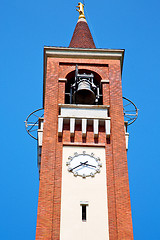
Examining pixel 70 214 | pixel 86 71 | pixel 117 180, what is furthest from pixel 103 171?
pixel 86 71

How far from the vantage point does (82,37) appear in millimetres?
31922

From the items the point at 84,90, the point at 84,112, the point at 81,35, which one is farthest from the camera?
the point at 81,35

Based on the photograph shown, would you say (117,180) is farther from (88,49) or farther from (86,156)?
(88,49)

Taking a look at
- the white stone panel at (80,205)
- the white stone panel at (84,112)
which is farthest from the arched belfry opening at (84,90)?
the white stone panel at (80,205)

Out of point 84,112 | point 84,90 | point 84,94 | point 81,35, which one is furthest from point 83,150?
point 81,35

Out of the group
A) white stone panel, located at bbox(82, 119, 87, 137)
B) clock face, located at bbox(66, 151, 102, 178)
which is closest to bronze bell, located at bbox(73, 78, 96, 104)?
white stone panel, located at bbox(82, 119, 87, 137)

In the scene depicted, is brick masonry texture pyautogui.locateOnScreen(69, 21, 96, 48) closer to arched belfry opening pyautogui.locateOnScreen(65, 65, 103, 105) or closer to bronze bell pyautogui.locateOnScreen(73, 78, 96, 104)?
arched belfry opening pyautogui.locateOnScreen(65, 65, 103, 105)

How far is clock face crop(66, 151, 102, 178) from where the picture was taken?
23.6 meters

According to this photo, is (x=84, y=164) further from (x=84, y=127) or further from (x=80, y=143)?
Answer: (x=84, y=127)

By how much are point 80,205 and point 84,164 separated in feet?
6.77

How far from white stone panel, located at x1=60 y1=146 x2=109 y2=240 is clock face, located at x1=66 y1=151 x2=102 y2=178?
0.15 meters

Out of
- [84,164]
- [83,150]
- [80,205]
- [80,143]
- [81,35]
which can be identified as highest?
[81,35]

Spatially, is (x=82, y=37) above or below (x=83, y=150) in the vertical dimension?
above

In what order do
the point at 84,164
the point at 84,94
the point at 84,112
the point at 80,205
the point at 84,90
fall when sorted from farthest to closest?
the point at 84,94 → the point at 84,90 → the point at 84,112 → the point at 84,164 → the point at 80,205
